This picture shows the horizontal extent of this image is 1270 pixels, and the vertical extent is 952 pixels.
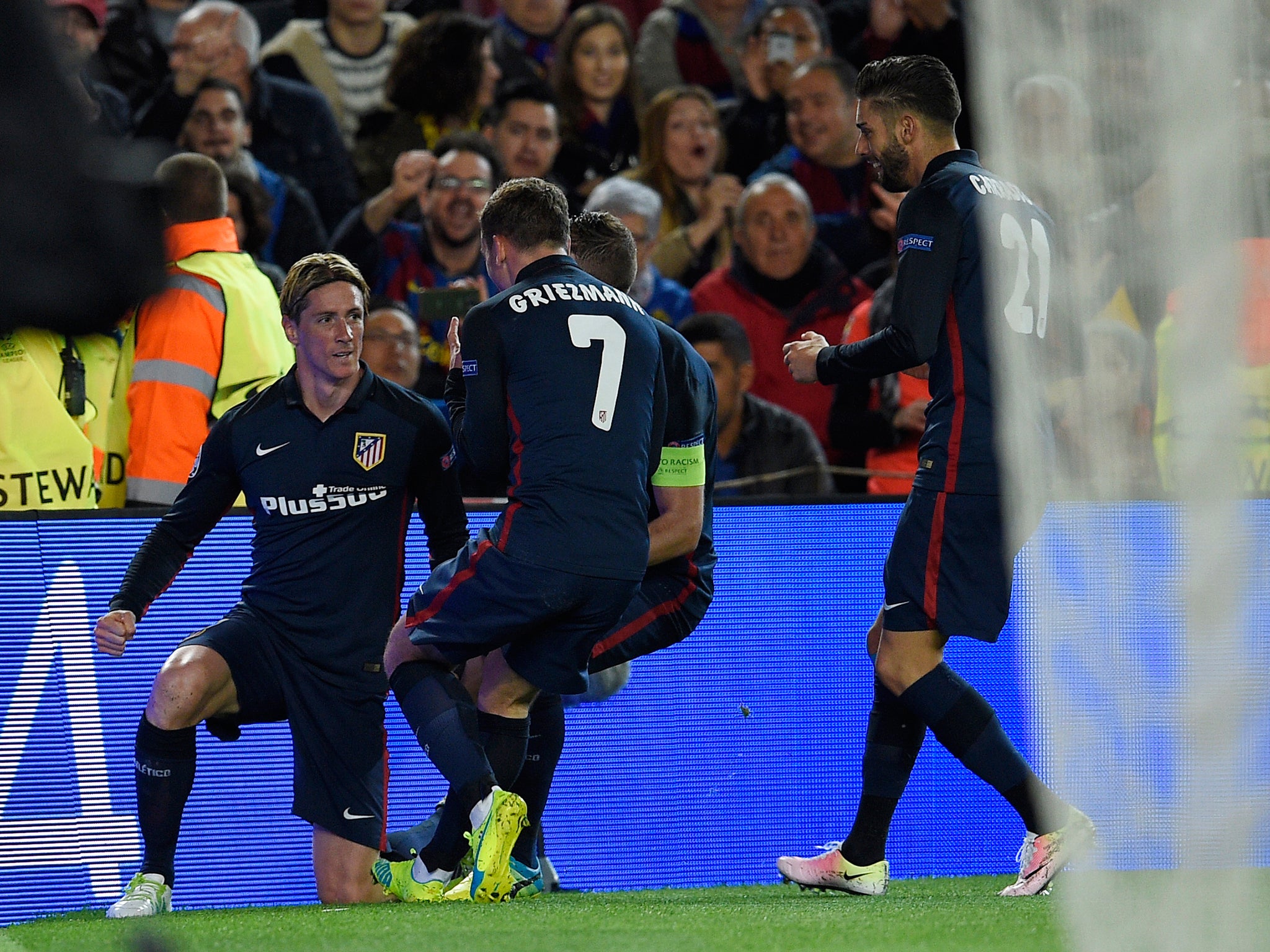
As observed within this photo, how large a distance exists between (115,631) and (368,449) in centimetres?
91

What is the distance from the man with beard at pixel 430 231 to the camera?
7.92 metres

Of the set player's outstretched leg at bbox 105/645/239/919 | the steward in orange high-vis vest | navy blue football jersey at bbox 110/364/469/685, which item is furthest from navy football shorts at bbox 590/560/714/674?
the steward in orange high-vis vest

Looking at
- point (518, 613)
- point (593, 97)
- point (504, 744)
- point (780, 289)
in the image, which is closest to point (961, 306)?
point (518, 613)

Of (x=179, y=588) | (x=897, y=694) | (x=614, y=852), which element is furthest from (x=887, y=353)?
(x=179, y=588)

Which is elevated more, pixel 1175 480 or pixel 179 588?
pixel 1175 480

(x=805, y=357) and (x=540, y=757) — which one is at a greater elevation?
(x=805, y=357)

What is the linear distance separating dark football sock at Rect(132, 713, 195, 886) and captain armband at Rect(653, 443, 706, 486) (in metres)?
1.55

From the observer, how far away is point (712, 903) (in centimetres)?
479

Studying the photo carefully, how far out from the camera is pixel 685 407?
517 cm

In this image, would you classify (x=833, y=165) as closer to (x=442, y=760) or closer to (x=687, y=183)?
(x=687, y=183)

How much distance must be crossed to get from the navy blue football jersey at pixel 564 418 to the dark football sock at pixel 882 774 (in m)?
0.80

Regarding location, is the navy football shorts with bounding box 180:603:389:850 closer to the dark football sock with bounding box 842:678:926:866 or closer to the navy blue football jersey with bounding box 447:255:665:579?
the navy blue football jersey with bounding box 447:255:665:579

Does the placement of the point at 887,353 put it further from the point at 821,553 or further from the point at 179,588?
the point at 179,588

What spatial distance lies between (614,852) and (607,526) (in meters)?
1.55
